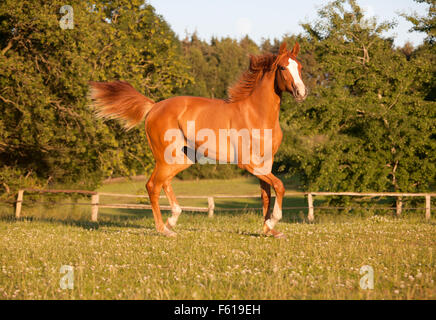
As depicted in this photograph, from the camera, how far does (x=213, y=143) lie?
8.28 metres

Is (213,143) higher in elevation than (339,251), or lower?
higher

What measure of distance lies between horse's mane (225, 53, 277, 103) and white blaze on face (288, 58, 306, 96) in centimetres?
68

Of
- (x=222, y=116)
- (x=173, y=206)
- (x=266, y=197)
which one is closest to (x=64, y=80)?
(x=173, y=206)

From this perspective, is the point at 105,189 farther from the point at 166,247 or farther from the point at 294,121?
the point at 166,247

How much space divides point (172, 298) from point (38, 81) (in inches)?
542

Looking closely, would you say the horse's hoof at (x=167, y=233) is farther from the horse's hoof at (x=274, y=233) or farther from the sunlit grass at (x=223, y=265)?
the horse's hoof at (x=274, y=233)

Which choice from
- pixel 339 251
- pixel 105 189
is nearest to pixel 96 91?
pixel 339 251

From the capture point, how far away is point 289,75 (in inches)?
295

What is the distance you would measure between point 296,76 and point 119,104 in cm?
396

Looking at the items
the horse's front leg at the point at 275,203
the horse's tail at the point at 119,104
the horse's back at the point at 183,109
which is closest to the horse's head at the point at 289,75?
the horse's back at the point at 183,109

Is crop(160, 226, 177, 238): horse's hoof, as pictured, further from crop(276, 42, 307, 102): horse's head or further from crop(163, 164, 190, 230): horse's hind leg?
crop(276, 42, 307, 102): horse's head

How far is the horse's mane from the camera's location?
8.23 m

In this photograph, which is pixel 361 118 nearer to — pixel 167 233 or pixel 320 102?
pixel 320 102

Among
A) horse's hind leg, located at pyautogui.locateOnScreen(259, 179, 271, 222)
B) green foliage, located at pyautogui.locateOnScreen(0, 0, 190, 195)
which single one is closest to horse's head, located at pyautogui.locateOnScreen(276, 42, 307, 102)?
horse's hind leg, located at pyautogui.locateOnScreen(259, 179, 271, 222)
